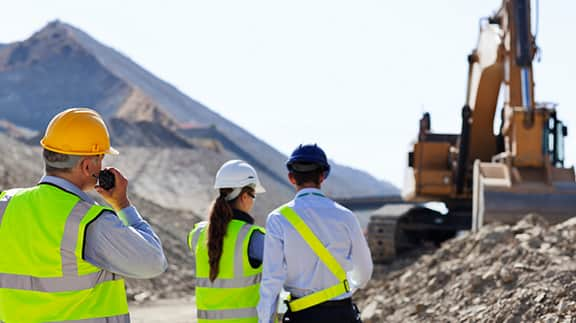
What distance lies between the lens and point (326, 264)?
3488 millimetres

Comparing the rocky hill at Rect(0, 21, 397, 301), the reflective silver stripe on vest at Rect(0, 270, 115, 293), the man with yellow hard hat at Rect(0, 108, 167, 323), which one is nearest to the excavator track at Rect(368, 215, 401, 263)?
the rocky hill at Rect(0, 21, 397, 301)

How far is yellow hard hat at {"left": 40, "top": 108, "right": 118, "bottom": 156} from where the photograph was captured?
2.78 m

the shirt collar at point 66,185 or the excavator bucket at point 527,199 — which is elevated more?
the shirt collar at point 66,185

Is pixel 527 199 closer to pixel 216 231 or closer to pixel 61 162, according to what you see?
pixel 216 231

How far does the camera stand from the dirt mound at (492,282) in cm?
609

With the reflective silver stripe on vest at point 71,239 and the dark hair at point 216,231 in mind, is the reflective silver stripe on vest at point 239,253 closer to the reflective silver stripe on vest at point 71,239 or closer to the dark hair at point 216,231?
the dark hair at point 216,231

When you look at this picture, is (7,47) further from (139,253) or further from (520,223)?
(139,253)

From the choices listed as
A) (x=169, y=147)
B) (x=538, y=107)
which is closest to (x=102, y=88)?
(x=169, y=147)

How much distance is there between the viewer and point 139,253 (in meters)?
2.63

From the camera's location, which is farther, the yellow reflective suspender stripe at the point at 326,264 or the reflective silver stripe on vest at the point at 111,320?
the yellow reflective suspender stripe at the point at 326,264

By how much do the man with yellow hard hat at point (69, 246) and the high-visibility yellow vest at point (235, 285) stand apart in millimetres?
1001

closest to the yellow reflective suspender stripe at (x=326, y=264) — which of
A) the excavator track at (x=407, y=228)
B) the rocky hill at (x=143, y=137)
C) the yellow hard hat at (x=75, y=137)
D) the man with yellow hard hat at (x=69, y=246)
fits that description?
the man with yellow hard hat at (x=69, y=246)

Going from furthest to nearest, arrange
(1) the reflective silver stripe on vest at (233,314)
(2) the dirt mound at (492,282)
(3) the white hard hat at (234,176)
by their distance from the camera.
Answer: (2) the dirt mound at (492,282) < (3) the white hard hat at (234,176) < (1) the reflective silver stripe on vest at (233,314)

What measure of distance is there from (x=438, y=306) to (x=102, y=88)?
191ft
